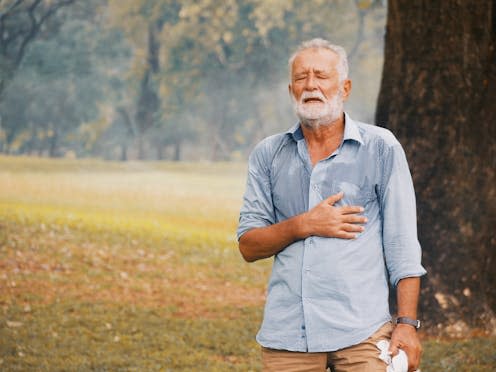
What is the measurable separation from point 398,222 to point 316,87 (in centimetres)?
58

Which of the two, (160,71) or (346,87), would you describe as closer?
(346,87)

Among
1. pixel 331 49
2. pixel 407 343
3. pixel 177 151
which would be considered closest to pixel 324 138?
pixel 331 49

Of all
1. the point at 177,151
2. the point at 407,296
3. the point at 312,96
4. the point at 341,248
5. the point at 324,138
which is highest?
the point at 177,151

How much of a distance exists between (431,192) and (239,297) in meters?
3.26

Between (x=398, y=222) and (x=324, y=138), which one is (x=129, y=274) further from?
(x=398, y=222)

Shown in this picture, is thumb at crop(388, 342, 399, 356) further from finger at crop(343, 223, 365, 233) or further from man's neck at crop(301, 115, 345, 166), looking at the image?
man's neck at crop(301, 115, 345, 166)

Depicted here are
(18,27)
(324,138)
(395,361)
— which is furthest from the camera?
(18,27)

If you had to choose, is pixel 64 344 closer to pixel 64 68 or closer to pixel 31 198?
pixel 31 198

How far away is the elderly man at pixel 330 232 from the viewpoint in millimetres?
3336

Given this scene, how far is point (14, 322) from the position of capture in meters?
8.91

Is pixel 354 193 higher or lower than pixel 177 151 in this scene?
lower

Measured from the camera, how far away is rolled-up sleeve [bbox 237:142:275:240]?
3543 millimetres

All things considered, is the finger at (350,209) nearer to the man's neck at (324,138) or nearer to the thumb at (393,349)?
the man's neck at (324,138)

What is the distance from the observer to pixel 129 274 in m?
11.3
